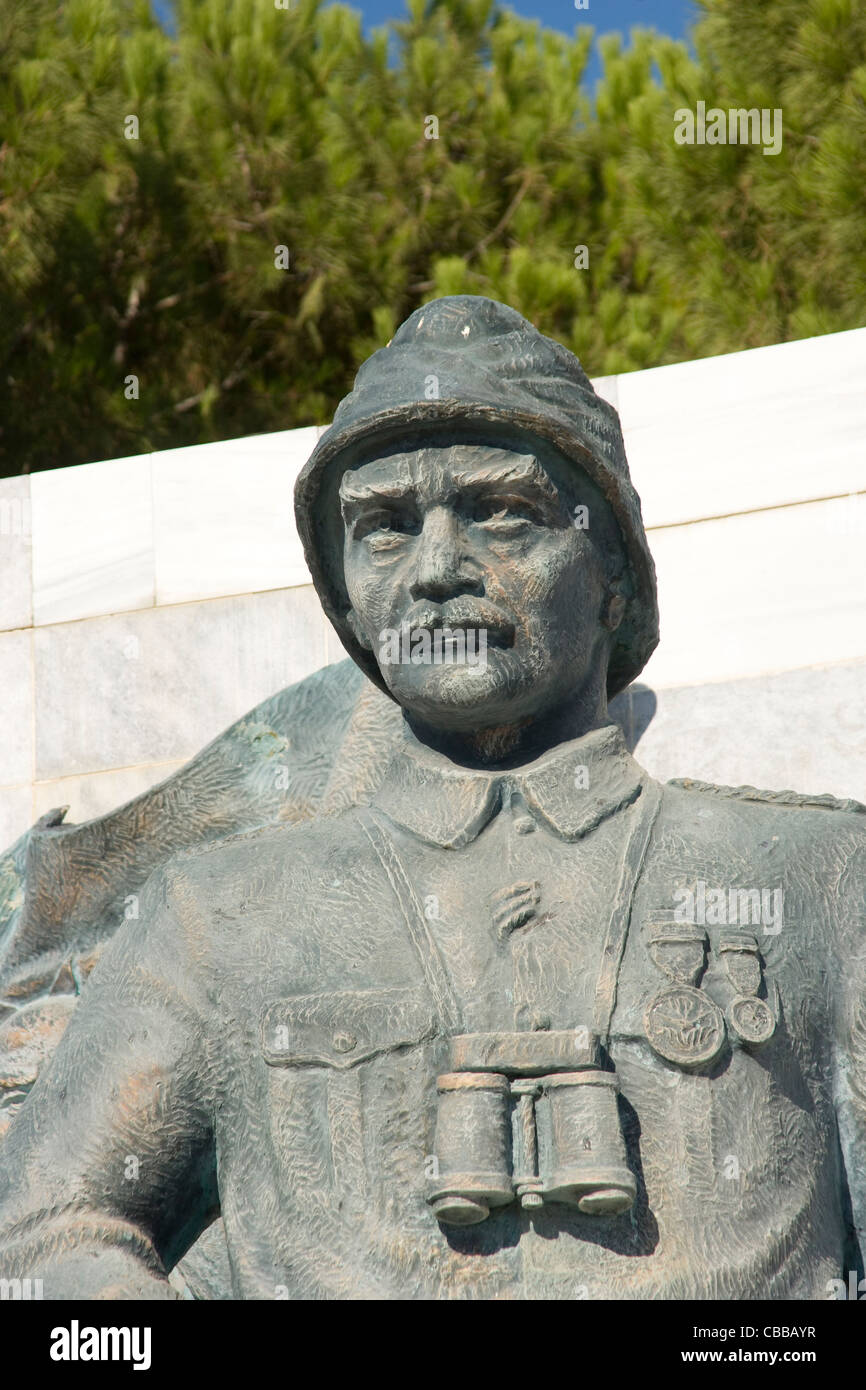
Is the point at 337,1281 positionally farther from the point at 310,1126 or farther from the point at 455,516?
the point at 455,516

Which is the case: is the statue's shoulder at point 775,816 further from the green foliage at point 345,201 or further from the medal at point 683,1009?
the green foliage at point 345,201

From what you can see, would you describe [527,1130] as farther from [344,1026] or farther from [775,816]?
[775,816]

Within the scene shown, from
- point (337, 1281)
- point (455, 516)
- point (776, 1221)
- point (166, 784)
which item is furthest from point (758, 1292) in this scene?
point (166, 784)

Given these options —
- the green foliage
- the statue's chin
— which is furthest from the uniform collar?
the green foliage

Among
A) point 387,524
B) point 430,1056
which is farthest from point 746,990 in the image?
point 387,524

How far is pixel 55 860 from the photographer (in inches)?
273

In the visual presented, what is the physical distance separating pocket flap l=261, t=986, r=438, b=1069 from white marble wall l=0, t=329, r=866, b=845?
10.2 ft

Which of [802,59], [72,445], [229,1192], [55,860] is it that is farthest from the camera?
[72,445]

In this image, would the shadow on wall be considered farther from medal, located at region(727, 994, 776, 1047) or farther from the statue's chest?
medal, located at region(727, 994, 776, 1047)

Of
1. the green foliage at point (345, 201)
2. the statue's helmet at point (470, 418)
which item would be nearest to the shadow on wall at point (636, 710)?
the statue's helmet at point (470, 418)

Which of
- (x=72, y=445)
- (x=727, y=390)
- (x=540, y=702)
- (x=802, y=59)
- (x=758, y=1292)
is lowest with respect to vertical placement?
(x=758, y=1292)

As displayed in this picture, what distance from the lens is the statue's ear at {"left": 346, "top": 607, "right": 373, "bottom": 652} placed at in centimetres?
445

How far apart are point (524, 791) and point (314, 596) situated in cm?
338

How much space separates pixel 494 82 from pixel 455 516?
1137 cm
